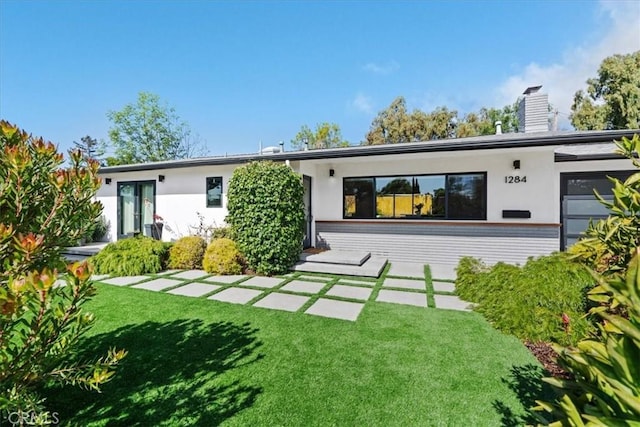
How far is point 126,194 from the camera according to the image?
11023 millimetres

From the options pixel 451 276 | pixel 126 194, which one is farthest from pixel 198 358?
pixel 126 194

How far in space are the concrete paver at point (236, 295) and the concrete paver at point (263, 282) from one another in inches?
13.4

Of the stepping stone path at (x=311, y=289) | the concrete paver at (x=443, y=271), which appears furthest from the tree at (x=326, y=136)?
the stepping stone path at (x=311, y=289)

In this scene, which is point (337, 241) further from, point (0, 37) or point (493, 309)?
point (0, 37)

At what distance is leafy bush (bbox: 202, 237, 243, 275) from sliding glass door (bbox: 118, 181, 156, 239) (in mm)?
4922

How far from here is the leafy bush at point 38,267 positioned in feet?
4.24

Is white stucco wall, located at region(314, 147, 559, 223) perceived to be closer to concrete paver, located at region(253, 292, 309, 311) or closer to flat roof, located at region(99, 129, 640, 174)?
flat roof, located at region(99, 129, 640, 174)

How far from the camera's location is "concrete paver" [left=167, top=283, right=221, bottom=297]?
17.7ft

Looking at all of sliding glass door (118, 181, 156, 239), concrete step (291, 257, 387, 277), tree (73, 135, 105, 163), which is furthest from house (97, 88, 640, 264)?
tree (73, 135, 105, 163)

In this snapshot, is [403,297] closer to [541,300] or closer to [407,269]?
[541,300]

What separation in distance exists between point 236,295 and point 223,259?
67.5 inches

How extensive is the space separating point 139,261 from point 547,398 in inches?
308

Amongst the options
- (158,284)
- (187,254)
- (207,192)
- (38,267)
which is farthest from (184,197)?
(38,267)

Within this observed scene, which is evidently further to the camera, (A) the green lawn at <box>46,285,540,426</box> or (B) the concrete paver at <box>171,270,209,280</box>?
(B) the concrete paver at <box>171,270,209,280</box>
